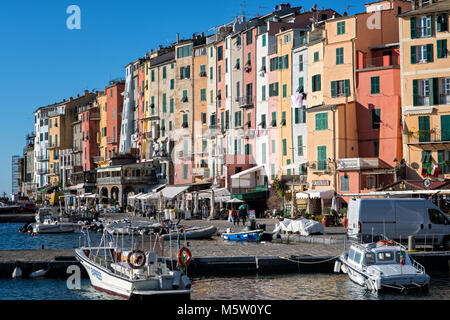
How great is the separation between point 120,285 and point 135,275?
869 millimetres

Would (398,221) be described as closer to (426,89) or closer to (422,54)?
(426,89)

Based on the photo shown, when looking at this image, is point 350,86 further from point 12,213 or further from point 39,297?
point 12,213

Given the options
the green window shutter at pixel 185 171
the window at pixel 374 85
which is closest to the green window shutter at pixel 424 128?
the window at pixel 374 85

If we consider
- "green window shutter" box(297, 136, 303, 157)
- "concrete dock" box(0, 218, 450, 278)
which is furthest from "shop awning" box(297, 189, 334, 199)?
"concrete dock" box(0, 218, 450, 278)

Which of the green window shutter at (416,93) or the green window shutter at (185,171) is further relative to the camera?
the green window shutter at (185,171)

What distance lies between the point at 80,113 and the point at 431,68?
3398 inches

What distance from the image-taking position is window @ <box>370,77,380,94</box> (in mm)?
58281

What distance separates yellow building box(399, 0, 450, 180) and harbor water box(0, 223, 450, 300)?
2429cm

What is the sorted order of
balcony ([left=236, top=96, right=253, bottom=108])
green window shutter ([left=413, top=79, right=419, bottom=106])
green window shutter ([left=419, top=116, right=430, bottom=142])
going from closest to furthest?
1. green window shutter ([left=419, top=116, right=430, bottom=142])
2. green window shutter ([left=413, top=79, right=419, bottom=106])
3. balcony ([left=236, top=96, right=253, bottom=108])

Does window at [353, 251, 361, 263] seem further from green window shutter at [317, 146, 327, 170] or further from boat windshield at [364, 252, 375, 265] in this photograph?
green window shutter at [317, 146, 327, 170]

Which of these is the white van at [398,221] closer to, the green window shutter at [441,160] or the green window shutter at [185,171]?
the green window shutter at [441,160]

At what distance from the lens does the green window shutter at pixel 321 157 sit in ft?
197

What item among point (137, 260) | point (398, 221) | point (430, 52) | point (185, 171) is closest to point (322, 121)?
point (430, 52)

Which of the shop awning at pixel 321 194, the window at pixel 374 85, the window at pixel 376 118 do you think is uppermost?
the window at pixel 374 85
